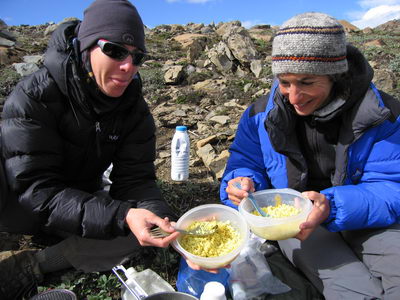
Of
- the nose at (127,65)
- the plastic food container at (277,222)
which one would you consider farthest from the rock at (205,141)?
the nose at (127,65)

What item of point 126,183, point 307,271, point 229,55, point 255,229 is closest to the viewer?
point 255,229

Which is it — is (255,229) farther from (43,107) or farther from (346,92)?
(43,107)

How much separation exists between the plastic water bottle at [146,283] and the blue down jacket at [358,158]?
81 centimetres

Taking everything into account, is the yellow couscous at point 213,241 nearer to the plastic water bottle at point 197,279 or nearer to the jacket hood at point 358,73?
the plastic water bottle at point 197,279

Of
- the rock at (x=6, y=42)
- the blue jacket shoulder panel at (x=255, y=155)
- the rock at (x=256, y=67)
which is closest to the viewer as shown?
the blue jacket shoulder panel at (x=255, y=155)

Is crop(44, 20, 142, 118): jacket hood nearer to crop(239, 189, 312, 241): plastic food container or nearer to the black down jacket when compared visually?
the black down jacket

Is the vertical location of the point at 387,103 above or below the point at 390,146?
above

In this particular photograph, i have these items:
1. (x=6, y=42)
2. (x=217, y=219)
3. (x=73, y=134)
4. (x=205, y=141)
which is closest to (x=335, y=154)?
(x=217, y=219)

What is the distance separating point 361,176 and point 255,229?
3.02 ft

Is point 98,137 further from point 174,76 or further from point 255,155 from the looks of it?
point 174,76

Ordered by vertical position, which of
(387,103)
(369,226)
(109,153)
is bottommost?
(369,226)

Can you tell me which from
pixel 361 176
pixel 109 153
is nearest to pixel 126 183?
pixel 109 153

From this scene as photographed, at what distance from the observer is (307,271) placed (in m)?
2.67

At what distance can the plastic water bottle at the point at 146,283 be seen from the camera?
7.76ft
